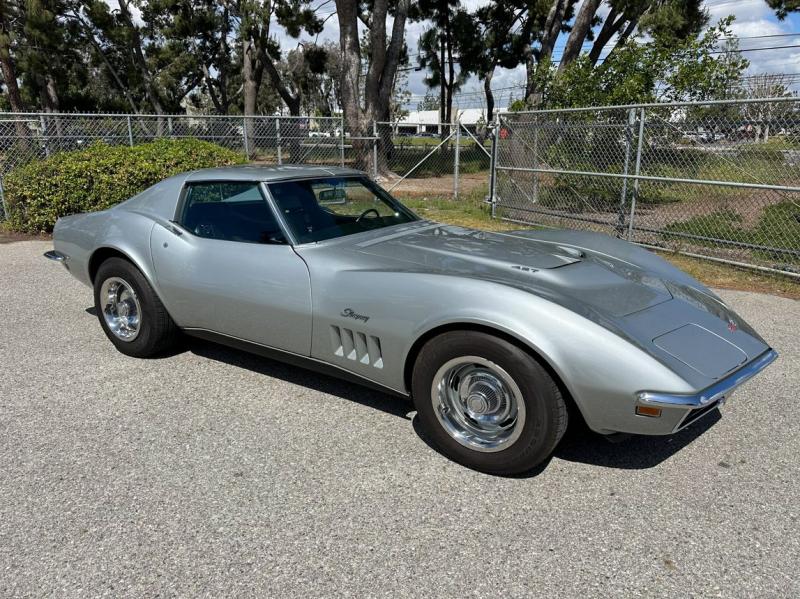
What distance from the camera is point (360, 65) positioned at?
627 inches

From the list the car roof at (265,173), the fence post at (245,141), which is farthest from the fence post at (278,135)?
the car roof at (265,173)

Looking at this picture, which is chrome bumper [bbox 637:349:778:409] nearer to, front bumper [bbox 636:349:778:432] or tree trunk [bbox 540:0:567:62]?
front bumper [bbox 636:349:778:432]

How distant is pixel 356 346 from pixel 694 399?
5.30 feet

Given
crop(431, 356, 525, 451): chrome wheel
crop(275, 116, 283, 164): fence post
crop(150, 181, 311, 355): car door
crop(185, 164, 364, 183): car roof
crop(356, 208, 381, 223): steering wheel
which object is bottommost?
crop(431, 356, 525, 451): chrome wheel

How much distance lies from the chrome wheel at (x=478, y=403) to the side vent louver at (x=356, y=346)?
0.38 m

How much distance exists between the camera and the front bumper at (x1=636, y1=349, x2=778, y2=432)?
2.38m

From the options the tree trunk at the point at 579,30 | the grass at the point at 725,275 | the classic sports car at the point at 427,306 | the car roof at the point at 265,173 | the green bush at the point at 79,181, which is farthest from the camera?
the tree trunk at the point at 579,30

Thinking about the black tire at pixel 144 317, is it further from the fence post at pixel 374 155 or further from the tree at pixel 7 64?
the tree at pixel 7 64

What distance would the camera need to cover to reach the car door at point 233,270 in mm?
3389

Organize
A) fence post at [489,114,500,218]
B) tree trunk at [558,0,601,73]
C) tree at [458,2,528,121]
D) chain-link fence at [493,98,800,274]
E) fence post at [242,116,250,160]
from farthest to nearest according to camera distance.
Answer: tree at [458,2,528,121]
fence post at [242,116,250,160]
tree trunk at [558,0,601,73]
fence post at [489,114,500,218]
chain-link fence at [493,98,800,274]

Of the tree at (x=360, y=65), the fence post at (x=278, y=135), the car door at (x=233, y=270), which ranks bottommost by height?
the car door at (x=233, y=270)

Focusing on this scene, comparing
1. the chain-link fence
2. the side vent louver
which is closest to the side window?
the side vent louver

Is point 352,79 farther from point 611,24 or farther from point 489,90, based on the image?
point 489,90

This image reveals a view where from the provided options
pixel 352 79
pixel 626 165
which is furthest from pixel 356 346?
pixel 352 79
